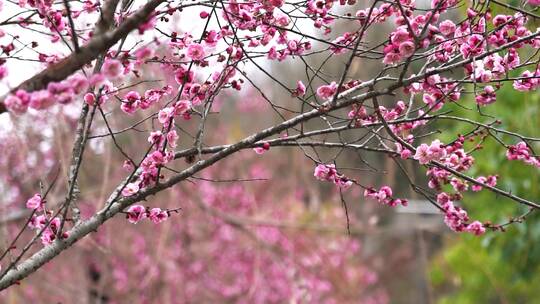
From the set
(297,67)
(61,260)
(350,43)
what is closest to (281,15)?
(350,43)

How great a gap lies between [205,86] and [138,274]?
6201mm

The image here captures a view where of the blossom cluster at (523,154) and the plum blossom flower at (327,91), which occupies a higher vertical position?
the plum blossom flower at (327,91)

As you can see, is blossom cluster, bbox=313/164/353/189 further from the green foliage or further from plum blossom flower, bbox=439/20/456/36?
the green foliage

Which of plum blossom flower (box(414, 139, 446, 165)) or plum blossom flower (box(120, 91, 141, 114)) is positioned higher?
plum blossom flower (box(120, 91, 141, 114))

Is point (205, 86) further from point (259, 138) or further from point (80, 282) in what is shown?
point (80, 282)

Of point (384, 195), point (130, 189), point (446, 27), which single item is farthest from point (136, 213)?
point (446, 27)

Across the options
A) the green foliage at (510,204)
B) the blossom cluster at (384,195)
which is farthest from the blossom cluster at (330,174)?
the green foliage at (510,204)

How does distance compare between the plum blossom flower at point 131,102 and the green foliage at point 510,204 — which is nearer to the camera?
the plum blossom flower at point 131,102

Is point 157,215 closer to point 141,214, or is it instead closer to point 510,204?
point 141,214

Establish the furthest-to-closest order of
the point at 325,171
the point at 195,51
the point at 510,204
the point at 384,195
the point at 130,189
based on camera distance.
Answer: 1. the point at 510,204
2. the point at 384,195
3. the point at 325,171
4. the point at 130,189
5. the point at 195,51

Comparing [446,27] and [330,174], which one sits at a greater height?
[446,27]

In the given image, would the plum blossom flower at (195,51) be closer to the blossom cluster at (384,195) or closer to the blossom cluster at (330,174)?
the blossom cluster at (330,174)

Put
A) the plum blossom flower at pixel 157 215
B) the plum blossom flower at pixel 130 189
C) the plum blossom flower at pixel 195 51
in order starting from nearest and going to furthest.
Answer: the plum blossom flower at pixel 195 51
the plum blossom flower at pixel 130 189
the plum blossom flower at pixel 157 215

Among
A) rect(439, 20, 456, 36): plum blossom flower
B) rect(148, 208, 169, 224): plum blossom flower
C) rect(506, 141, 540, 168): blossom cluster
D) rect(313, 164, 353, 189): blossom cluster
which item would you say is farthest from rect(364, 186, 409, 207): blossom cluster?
rect(148, 208, 169, 224): plum blossom flower
